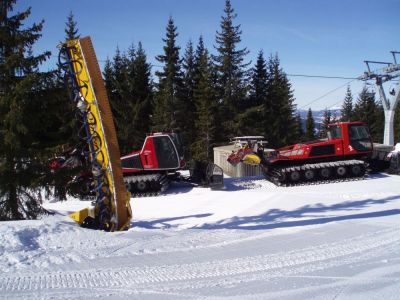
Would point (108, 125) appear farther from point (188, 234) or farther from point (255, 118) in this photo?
point (255, 118)

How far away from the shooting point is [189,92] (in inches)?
1260

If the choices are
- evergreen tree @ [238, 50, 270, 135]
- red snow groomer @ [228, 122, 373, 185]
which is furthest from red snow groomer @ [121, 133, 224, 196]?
evergreen tree @ [238, 50, 270, 135]

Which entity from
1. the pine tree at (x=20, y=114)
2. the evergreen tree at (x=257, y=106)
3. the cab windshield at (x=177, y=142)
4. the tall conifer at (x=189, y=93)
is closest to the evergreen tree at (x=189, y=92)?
the tall conifer at (x=189, y=93)

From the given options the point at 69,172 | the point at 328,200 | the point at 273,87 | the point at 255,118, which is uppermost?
the point at 273,87

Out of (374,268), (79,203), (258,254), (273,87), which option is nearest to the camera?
(374,268)

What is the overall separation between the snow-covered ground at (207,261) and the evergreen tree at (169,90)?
65.2 feet

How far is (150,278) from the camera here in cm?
410

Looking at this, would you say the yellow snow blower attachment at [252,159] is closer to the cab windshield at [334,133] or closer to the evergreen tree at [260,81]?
the cab windshield at [334,133]

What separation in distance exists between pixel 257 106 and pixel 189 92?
19.8ft

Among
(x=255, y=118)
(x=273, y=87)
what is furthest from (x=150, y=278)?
(x=273, y=87)

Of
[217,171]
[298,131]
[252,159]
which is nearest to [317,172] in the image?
[252,159]

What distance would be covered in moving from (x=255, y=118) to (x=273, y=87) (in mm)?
5029

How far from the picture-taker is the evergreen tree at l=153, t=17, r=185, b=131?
1078 inches

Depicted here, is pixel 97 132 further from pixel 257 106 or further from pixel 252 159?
pixel 257 106
